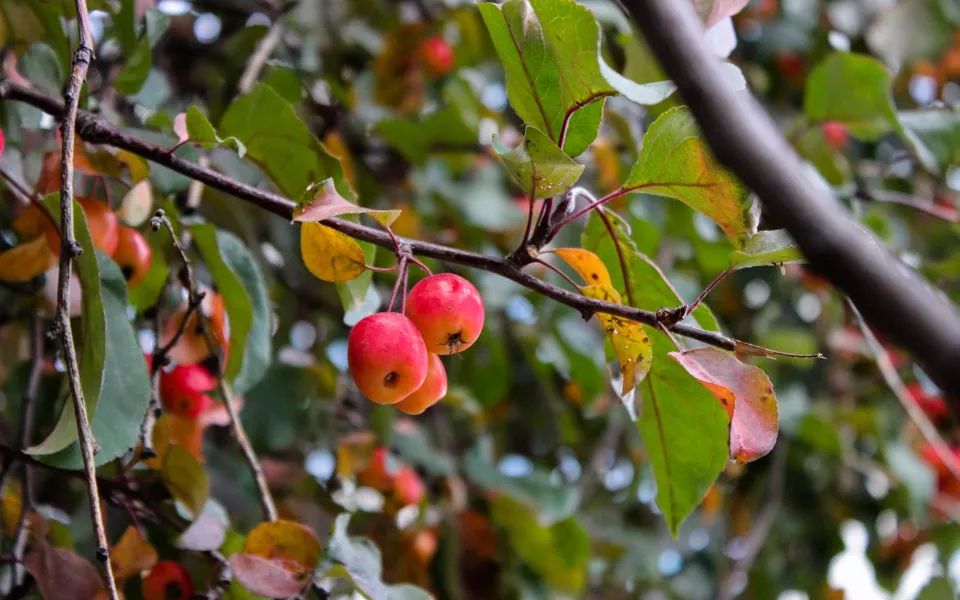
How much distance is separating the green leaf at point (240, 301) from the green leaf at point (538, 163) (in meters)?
0.42

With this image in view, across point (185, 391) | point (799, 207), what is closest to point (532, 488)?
point (185, 391)

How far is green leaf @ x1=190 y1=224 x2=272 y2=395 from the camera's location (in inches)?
37.4

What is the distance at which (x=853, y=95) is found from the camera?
55.6 inches

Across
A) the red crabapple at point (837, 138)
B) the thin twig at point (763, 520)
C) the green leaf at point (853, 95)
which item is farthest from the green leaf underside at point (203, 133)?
the red crabapple at point (837, 138)

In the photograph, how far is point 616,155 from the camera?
182 cm

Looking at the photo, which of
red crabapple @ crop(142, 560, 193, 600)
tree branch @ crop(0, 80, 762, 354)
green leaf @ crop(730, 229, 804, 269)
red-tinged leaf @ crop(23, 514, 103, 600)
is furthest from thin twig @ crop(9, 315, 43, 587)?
green leaf @ crop(730, 229, 804, 269)

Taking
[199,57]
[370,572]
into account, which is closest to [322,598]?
[370,572]

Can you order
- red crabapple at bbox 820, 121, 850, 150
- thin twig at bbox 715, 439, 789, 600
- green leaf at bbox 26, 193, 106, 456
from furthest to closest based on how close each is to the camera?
1. red crabapple at bbox 820, 121, 850, 150
2. thin twig at bbox 715, 439, 789, 600
3. green leaf at bbox 26, 193, 106, 456

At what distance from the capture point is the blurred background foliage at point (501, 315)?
1221 mm

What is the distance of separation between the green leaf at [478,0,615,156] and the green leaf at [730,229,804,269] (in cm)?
16

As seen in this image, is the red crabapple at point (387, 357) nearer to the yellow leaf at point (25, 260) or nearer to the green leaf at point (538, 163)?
the green leaf at point (538, 163)

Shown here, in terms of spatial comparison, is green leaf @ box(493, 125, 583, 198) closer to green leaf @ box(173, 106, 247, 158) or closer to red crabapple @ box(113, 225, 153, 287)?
green leaf @ box(173, 106, 247, 158)

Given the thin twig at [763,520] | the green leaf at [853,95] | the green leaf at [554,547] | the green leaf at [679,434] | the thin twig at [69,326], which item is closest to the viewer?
the thin twig at [69,326]

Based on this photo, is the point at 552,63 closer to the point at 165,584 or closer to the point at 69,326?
the point at 69,326
